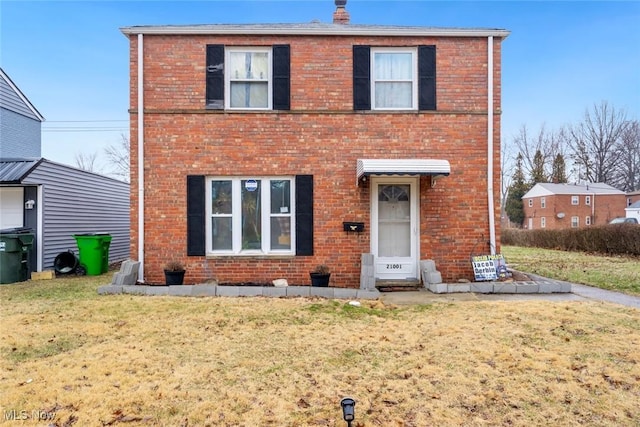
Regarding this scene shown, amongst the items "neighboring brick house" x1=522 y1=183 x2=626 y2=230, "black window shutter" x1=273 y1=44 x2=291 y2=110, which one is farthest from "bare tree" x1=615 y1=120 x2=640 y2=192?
"black window shutter" x1=273 y1=44 x2=291 y2=110

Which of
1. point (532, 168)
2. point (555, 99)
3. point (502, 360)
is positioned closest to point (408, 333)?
point (502, 360)

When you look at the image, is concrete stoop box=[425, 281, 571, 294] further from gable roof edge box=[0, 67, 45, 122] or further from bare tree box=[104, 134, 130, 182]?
bare tree box=[104, 134, 130, 182]

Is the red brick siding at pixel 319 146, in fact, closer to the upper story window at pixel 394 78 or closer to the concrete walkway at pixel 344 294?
the upper story window at pixel 394 78

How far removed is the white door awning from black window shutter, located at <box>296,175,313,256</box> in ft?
3.91

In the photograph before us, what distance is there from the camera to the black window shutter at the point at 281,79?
27.6 feet

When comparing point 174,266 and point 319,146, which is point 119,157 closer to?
point 174,266

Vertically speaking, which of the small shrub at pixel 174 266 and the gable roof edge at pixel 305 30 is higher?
the gable roof edge at pixel 305 30

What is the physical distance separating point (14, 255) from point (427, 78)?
34.9 feet

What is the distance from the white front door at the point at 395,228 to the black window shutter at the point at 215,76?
384cm

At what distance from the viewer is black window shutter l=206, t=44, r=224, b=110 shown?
8.38 metres

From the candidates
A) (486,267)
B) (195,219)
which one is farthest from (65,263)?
(486,267)

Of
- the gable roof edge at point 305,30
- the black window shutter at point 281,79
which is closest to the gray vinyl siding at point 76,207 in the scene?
the gable roof edge at point 305,30

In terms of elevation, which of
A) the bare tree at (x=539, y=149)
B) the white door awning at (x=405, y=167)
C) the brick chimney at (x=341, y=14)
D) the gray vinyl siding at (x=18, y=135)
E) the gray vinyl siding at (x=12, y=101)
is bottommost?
the white door awning at (x=405, y=167)

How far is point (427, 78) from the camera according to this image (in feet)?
27.7
